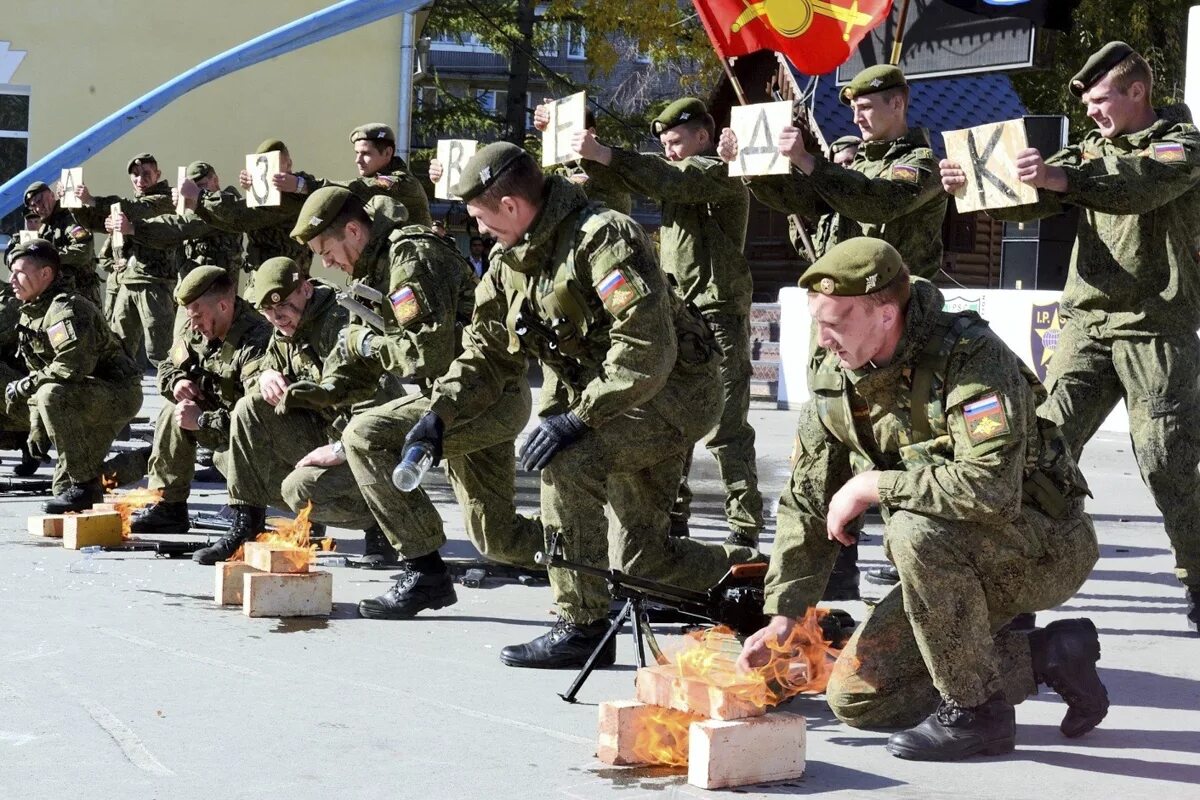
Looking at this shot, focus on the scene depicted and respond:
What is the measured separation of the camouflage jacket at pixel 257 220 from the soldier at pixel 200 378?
7.19ft

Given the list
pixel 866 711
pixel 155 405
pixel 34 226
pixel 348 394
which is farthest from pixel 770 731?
pixel 155 405

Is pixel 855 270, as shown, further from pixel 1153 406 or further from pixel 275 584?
pixel 275 584

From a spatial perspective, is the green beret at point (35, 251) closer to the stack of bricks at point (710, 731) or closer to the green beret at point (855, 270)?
the stack of bricks at point (710, 731)

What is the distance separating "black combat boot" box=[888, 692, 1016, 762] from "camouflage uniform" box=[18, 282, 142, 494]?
5868mm

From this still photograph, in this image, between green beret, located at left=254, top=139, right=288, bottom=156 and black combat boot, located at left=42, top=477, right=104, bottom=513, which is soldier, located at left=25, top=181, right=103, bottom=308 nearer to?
green beret, located at left=254, top=139, right=288, bottom=156

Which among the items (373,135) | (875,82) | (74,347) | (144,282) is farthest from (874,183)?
(144,282)

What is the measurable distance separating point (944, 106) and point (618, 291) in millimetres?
20013

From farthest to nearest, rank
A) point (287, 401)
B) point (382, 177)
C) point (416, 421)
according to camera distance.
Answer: point (382, 177)
point (287, 401)
point (416, 421)

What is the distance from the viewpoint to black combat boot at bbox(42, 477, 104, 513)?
356 inches

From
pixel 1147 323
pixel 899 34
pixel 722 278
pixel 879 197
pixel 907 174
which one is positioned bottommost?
pixel 1147 323

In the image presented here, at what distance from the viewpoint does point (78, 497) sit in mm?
9102

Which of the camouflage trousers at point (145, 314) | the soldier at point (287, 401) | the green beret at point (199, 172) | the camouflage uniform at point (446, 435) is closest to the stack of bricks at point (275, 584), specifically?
the camouflage uniform at point (446, 435)

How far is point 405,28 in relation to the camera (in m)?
22.4

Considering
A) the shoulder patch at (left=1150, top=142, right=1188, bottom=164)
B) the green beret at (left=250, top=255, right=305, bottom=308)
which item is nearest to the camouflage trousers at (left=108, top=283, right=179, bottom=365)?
the green beret at (left=250, top=255, right=305, bottom=308)
